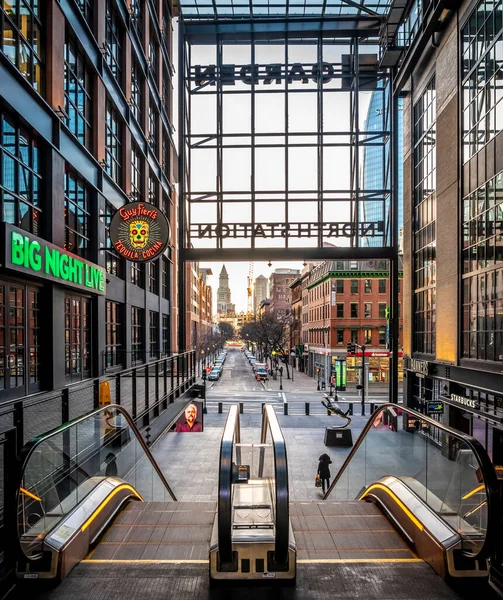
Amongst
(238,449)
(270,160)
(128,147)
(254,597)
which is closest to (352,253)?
(270,160)

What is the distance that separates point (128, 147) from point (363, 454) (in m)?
16.7

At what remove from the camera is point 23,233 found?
9.62 m

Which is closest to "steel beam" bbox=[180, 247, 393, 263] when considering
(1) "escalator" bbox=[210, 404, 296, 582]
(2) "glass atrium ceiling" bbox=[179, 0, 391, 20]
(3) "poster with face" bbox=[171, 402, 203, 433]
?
(3) "poster with face" bbox=[171, 402, 203, 433]

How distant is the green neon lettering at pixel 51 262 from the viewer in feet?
35.7

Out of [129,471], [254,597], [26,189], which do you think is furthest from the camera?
[26,189]

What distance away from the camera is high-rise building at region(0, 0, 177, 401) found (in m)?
10.3

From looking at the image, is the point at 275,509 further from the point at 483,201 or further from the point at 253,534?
the point at 483,201

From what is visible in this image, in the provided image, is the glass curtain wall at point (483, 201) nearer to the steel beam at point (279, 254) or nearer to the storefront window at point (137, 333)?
the steel beam at point (279, 254)

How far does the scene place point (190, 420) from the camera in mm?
22391

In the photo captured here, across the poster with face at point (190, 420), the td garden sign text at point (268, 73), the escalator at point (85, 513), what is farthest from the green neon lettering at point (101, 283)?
the td garden sign text at point (268, 73)

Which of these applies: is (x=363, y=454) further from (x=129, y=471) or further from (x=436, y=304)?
(x=436, y=304)

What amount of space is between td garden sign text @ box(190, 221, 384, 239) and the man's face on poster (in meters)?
8.77

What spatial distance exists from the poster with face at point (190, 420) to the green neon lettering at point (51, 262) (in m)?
11.8

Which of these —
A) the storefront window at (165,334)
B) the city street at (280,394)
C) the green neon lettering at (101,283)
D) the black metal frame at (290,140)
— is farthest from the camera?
the city street at (280,394)
